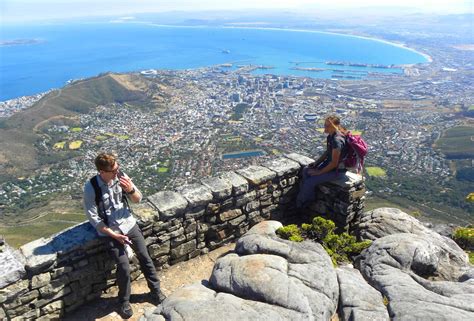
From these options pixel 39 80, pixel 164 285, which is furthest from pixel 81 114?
pixel 164 285

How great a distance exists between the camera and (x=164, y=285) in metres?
6.30

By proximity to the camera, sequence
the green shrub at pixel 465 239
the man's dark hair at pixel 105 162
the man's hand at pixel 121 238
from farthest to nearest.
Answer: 1. the green shrub at pixel 465 239
2. the man's hand at pixel 121 238
3. the man's dark hair at pixel 105 162

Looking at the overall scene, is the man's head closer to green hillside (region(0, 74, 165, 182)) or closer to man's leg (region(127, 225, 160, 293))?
man's leg (region(127, 225, 160, 293))

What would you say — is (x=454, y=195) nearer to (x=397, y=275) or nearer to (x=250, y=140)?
(x=250, y=140)

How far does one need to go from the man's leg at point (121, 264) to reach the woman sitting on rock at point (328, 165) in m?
4.15

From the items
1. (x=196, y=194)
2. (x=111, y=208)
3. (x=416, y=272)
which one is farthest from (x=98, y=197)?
(x=416, y=272)

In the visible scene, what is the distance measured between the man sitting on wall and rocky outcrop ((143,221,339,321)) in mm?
1078

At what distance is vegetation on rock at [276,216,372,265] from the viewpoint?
21.3ft

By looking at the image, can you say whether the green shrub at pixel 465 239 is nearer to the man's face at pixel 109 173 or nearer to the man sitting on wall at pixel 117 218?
the man sitting on wall at pixel 117 218

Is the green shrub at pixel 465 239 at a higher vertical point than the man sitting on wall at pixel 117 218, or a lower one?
lower

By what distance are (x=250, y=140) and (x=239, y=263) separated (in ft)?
204

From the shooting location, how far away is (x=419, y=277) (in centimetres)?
538

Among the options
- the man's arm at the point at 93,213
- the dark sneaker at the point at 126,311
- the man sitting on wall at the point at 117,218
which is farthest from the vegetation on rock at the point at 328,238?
the man's arm at the point at 93,213

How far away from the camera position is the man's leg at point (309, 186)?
7512 mm
